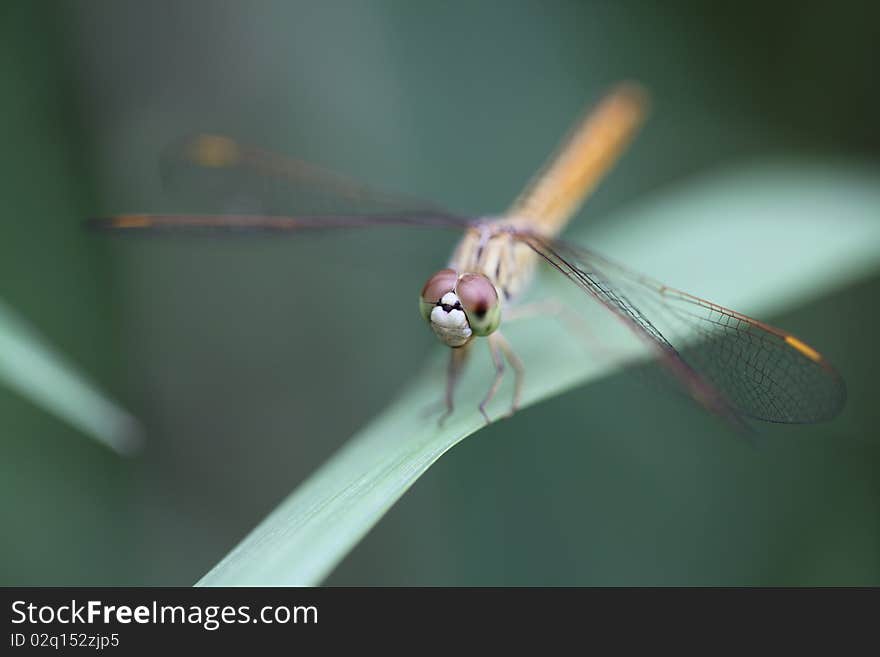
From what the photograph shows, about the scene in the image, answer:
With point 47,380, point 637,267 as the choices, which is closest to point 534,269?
point 637,267

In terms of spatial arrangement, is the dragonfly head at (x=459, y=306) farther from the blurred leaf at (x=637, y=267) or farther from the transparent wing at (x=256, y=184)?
the transparent wing at (x=256, y=184)

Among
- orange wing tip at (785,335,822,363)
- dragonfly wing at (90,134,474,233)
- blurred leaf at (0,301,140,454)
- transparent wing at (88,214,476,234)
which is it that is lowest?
orange wing tip at (785,335,822,363)

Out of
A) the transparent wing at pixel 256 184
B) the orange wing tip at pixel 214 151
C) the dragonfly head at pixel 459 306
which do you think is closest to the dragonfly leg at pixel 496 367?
the dragonfly head at pixel 459 306

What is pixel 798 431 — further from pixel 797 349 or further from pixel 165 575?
pixel 165 575

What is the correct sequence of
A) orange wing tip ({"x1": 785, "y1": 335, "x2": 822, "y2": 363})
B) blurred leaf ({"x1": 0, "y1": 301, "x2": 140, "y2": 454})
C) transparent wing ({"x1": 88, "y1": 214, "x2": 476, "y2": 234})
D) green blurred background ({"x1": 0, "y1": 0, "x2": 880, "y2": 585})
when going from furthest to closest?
green blurred background ({"x1": 0, "y1": 0, "x2": 880, "y2": 585}), transparent wing ({"x1": 88, "y1": 214, "x2": 476, "y2": 234}), blurred leaf ({"x1": 0, "y1": 301, "x2": 140, "y2": 454}), orange wing tip ({"x1": 785, "y1": 335, "x2": 822, "y2": 363})

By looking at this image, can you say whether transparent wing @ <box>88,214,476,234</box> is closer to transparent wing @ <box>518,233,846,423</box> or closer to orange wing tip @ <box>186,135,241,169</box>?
transparent wing @ <box>518,233,846,423</box>

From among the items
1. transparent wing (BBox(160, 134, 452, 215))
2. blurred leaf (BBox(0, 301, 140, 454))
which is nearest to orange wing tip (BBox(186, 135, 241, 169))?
transparent wing (BBox(160, 134, 452, 215))

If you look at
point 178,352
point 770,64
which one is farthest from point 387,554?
point 770,64
